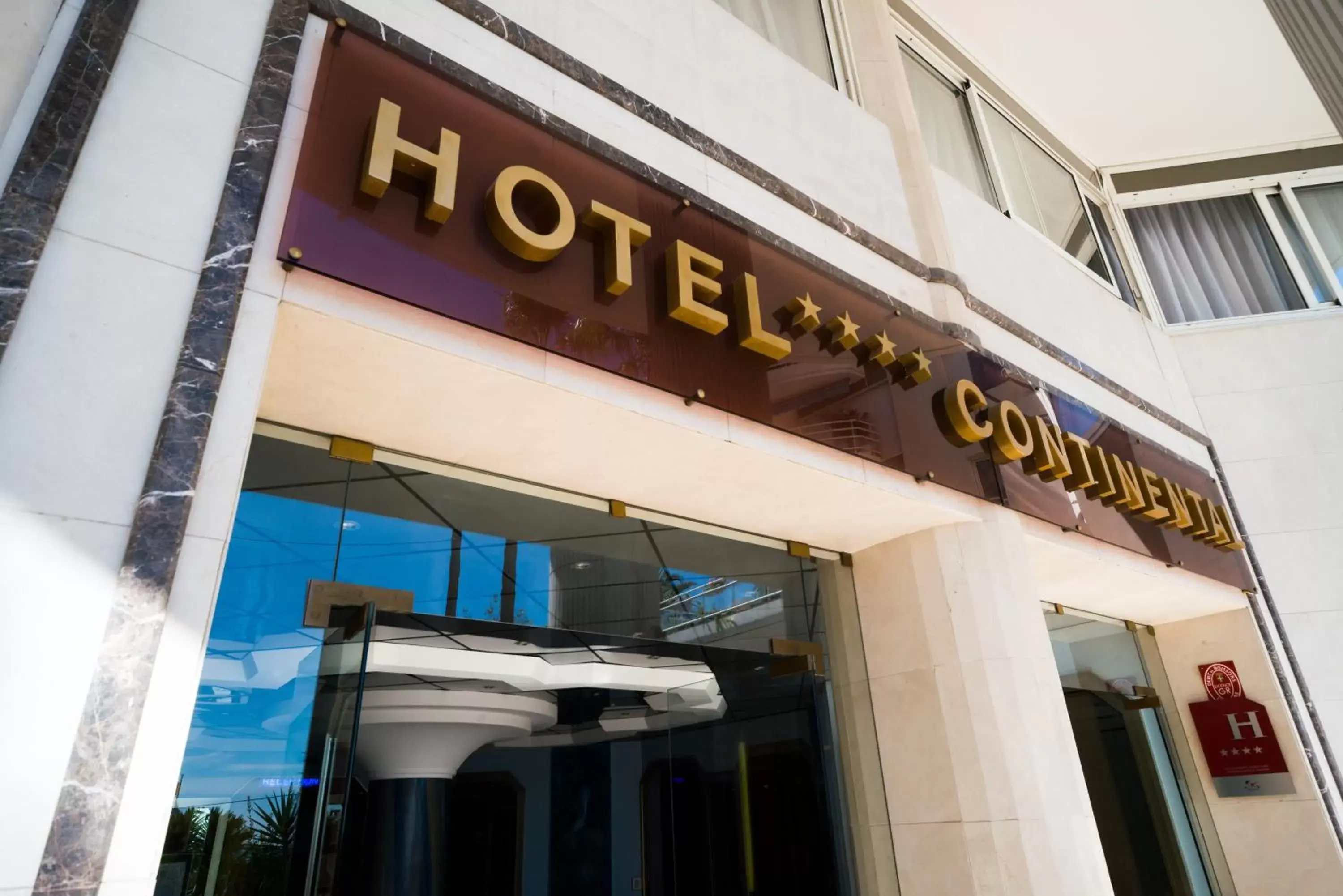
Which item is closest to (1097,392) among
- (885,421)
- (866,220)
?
(866,220)

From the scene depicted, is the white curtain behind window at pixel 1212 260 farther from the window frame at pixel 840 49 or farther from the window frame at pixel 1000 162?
the window frame at pixel 840 49

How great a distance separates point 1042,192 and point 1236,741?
425 cm

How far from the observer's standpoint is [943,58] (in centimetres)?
582

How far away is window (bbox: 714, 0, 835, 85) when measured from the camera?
13.9ft

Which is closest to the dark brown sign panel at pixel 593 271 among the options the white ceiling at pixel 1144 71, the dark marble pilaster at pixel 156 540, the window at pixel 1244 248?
the dark marble pilaster at pixel 156 540

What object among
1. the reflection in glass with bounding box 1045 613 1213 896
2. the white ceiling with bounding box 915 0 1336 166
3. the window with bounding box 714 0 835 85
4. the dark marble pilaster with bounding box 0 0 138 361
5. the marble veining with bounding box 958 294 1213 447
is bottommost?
the reflection in glass with bounding box 1045 613 1213 896

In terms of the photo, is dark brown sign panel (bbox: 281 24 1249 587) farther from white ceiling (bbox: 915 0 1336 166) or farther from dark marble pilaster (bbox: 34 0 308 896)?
white ceiling (bbox: 915 0 1336 166)

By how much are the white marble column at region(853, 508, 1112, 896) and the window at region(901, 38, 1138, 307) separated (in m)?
2.91

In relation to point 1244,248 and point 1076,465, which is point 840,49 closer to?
point 1076,465

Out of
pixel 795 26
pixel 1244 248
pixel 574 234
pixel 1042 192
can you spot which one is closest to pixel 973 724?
pixel 574 234

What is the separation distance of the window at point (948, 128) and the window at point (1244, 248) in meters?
2.45

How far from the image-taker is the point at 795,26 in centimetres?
458

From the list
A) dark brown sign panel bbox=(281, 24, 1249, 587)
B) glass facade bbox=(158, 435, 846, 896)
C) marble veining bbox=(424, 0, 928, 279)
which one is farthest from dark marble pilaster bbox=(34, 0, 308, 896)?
marble veining bbox=(424, 0, 928, 279)

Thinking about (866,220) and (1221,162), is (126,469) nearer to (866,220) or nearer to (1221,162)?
(866,220)
